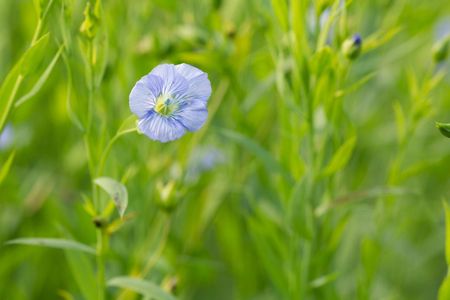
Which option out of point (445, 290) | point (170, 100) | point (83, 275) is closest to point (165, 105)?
point (170, 100)

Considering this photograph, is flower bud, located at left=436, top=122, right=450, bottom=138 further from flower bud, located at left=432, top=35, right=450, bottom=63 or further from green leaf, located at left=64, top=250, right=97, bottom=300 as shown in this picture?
green leaf, located at left=64, top=250, right=97, bottom=300

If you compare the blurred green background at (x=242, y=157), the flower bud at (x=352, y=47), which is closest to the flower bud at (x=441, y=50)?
the blurred green background at (x=242, y=157)

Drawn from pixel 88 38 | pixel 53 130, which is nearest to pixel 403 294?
pixel 53 130

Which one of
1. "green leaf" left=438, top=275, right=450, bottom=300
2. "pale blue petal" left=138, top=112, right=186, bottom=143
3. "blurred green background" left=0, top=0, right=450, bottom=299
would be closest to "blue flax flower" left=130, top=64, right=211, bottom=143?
"pale blue petal" left=138, top=112, right=186, bottom=143

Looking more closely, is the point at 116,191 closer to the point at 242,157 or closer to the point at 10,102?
the point at 10,102

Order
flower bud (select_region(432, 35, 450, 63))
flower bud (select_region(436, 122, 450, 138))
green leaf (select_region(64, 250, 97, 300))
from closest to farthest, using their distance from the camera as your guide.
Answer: flower bud (select_region(436, 122, 450, 138)), green leaf (select_region(64, 250, 97, 300)), flower bud (select_region(432, 35, 450, 63))

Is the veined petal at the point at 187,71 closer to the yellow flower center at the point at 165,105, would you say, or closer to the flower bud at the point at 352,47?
the yellow flower center at the point at 165,105
